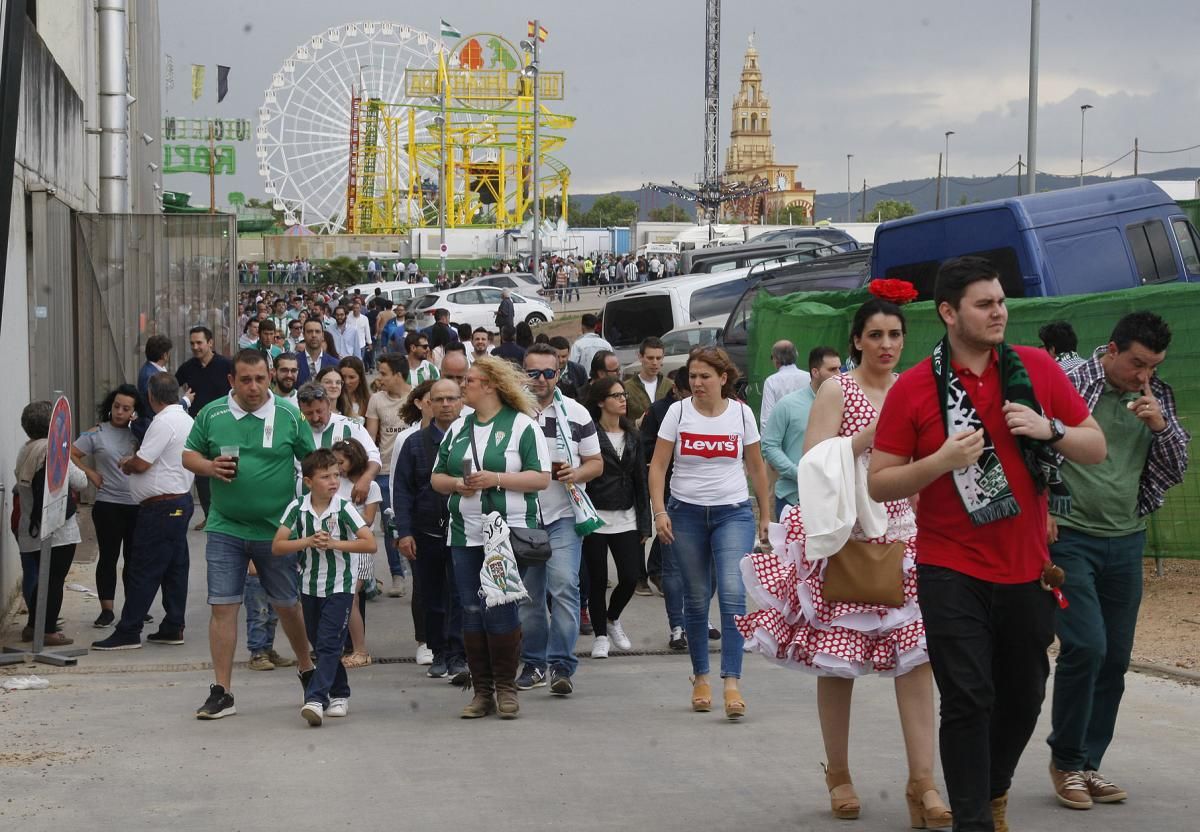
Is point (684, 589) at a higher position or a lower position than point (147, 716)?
higher

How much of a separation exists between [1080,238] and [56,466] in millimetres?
11029

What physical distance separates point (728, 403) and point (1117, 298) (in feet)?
14.8

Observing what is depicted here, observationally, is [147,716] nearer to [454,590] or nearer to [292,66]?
[454,590]

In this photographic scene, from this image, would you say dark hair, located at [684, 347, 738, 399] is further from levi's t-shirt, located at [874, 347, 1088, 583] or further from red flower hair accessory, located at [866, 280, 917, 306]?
levi's t-shirt, located at [874, 347, 1088, 583]

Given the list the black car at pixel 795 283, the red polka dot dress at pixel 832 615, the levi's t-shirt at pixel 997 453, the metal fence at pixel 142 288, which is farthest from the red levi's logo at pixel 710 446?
the black car at pixel 795 283

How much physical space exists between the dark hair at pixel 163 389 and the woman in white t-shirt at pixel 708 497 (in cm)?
379

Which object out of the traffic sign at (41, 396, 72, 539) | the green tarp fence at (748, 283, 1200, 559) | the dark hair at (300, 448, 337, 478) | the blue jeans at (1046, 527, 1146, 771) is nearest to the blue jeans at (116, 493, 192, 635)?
the traffic sign at (41, 396, 72, 539)

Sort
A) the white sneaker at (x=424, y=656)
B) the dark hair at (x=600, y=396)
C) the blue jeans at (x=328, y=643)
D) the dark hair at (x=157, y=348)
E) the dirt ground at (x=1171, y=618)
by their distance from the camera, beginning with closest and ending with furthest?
the blue jeans at (x=328, y=643), the dirt ground at (x=1171, y=618), the white sneaker at (x=424, y=656), the dark hair at (x=600, y=396), the dark hair at (x=157, y=348)

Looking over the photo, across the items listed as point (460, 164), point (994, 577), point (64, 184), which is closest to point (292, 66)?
point (460, 164)

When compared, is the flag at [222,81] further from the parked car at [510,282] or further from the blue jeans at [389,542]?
the blue jeans at [389,542]

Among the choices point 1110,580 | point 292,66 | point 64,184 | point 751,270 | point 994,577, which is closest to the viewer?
point 994,577

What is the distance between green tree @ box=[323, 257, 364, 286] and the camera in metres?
69.7

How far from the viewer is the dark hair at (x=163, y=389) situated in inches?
405

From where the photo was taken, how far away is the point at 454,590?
914cm
